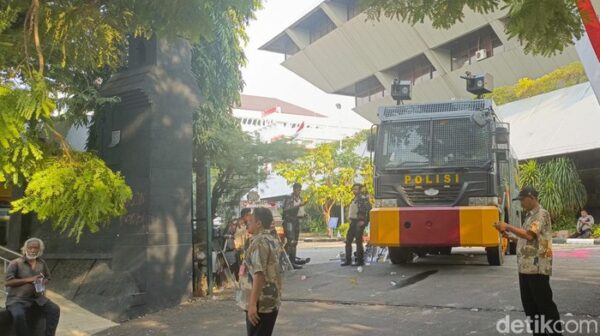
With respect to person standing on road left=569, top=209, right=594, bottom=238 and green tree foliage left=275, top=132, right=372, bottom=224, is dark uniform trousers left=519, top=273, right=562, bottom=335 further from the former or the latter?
green tree foliage left=275, top=132, right=372, bottom=224

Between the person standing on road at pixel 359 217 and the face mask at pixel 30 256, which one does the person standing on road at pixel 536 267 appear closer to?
the face mask at pixel 30 256

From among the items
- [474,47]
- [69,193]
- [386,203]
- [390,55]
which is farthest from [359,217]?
[390,55]

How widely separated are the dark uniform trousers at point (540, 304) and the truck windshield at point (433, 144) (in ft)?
15.8

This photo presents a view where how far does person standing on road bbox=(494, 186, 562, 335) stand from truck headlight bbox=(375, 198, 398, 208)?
476 centimetres

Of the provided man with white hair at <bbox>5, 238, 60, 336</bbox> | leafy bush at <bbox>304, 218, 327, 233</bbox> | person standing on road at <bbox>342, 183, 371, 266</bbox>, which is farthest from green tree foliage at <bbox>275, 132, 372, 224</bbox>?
man with white hair at <bbox>5, 238, 60, 336</bbox>

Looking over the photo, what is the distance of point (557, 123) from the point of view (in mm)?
23188

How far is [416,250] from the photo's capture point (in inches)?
467

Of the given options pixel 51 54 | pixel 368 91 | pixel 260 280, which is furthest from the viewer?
pixel 368 91

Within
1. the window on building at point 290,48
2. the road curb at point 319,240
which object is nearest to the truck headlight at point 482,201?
the road curb at point 319,240

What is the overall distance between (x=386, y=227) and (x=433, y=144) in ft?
5.67

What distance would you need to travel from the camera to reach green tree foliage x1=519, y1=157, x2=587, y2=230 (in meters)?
21.6

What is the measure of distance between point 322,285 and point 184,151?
10.4ft

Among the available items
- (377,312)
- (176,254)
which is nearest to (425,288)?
(377,312)

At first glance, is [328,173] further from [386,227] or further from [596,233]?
[386,227]
